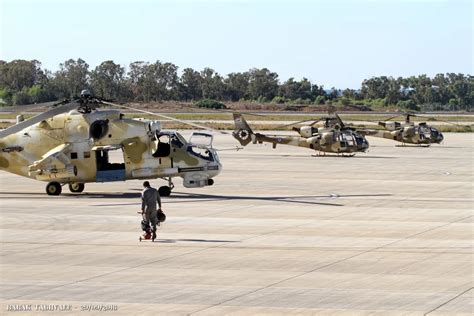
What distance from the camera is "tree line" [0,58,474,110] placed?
144875mm

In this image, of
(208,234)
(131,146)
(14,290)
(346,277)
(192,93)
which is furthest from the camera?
(192,93)

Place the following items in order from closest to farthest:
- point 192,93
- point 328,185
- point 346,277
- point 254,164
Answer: point 346,277, point 328,185, point 254,164, point 192,93

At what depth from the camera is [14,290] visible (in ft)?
56.5

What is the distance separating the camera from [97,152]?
32.0 meters

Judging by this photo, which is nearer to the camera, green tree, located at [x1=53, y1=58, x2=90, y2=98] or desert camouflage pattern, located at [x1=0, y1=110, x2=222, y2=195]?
desert camouflage pattern, located at [x1=0, y1=110, x2=222, y2=195]

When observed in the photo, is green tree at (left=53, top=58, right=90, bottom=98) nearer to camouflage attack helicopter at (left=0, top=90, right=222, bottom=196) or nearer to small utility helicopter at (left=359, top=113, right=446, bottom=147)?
small utility helicopter at (left=359, top=113, right=446, bottom=147)

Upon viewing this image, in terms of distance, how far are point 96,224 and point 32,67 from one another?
137 metres

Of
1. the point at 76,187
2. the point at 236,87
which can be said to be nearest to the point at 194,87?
the point at 236,87

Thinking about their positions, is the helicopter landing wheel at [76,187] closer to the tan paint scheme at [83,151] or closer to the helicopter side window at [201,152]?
the tan paint scheme at [83,151]

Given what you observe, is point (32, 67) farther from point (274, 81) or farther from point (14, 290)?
point (14, 290)

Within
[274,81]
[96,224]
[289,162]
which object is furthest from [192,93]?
[96,224]

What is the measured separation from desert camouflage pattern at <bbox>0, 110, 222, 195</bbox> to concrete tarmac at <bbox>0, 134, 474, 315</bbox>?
31.6 inches

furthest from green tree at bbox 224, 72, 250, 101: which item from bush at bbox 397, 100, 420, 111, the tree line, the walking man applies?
the walking man

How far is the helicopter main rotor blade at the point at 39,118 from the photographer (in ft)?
92.8
